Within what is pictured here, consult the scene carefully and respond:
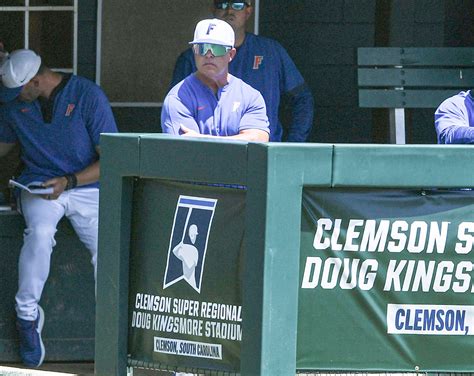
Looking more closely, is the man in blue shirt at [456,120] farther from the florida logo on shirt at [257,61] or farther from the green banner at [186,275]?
the green banner at [186,275]

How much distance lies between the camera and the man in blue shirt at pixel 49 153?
7105 millimetres

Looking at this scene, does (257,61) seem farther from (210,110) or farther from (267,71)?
(210,110)

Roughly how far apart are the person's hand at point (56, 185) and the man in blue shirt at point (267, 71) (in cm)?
78

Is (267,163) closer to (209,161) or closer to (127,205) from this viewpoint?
(209,161)

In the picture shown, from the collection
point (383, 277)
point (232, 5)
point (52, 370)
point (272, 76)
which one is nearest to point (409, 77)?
point (272, 76)

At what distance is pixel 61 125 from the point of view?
23.5 feet

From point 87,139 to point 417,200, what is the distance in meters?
2.65

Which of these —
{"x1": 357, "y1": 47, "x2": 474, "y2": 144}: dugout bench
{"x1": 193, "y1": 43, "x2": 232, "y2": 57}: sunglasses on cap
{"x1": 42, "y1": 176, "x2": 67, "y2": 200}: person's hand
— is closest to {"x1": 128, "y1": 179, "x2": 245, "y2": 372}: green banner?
{"x1": 193, "y1": 43, "x2": 232, "y2": 57}: sunglasses on cap

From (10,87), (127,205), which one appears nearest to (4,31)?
(10,87)

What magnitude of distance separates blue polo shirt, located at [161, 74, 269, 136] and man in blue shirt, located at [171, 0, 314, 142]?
3.14ft

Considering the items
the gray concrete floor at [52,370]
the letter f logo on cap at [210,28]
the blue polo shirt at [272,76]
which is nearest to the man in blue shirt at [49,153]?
the gray concrete floor at [52,370]

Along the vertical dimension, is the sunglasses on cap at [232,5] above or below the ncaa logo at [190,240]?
above

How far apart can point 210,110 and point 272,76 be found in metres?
1.29

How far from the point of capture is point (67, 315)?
297 inches
